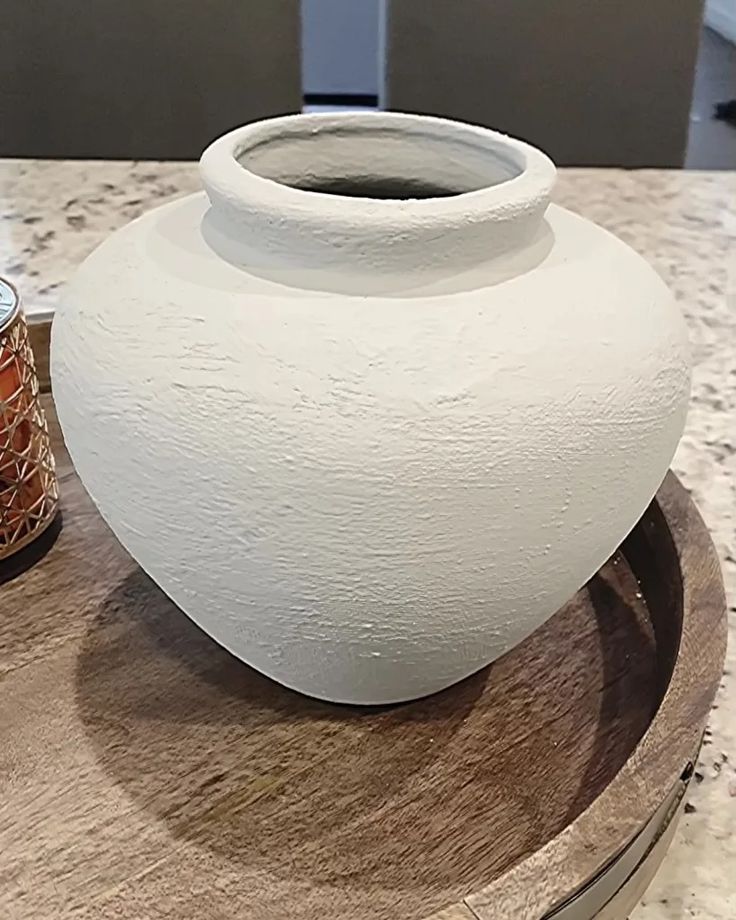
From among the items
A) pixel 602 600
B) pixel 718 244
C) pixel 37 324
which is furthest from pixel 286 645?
pixel 718 244

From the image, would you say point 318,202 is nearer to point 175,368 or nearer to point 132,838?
point 175,368

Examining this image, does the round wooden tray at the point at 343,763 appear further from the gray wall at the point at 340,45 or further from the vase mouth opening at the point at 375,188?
the gray wall at the point at 340,45

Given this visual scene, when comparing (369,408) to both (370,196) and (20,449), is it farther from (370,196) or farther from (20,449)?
(20,449)

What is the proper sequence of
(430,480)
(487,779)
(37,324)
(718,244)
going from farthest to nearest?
(718,244), (37,324), (487,779), (430,480)

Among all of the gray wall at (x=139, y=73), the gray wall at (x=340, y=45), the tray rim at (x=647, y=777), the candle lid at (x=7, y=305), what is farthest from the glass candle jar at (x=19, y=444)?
the gray wall at (x=340, y=45)

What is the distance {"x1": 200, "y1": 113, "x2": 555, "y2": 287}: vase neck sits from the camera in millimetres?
394

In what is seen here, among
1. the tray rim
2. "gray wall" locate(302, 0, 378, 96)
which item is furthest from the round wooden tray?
"gray wall" locate(302, 0, 378, 96)

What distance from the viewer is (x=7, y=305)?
0.57 m

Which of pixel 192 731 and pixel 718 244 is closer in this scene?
pixel 192 731

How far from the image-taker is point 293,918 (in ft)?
1.38

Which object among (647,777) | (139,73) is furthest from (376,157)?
(139,73)

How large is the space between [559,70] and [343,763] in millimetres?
889

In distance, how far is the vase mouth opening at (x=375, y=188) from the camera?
0.39m

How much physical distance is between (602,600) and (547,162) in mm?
235
